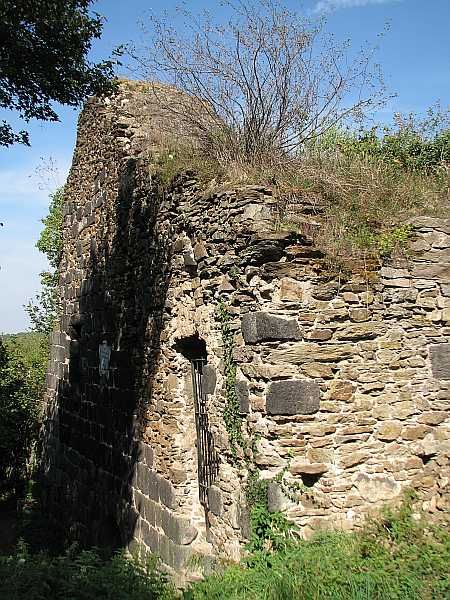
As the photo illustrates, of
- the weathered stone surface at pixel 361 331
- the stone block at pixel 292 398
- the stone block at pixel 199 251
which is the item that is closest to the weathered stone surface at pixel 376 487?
the stone block at pixel 292 398

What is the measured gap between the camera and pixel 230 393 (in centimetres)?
530

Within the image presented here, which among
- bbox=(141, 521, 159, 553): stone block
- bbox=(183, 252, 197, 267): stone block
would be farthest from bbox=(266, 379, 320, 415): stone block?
bbox=(141, 521, 159, 553): stone block

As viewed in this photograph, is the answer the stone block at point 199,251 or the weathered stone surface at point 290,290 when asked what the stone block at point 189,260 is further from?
the weathered stone surface at point 290,290

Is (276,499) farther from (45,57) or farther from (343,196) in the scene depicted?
(45,57)

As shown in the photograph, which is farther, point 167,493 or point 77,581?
point 167,493

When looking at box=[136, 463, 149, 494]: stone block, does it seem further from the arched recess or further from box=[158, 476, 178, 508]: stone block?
the arched recess

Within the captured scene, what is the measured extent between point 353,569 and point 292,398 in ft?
4.30

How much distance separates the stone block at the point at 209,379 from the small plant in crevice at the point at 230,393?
9.8 inches

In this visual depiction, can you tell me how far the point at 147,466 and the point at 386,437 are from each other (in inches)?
121

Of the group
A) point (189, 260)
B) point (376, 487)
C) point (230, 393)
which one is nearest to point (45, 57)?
point (189, 260)

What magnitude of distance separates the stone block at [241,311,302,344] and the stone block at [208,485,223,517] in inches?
62.8

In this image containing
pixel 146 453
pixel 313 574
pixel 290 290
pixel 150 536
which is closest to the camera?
pixel 313 574

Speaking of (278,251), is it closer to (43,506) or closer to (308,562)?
(308,562)

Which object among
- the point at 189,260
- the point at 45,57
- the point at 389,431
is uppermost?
the point at 45,57
